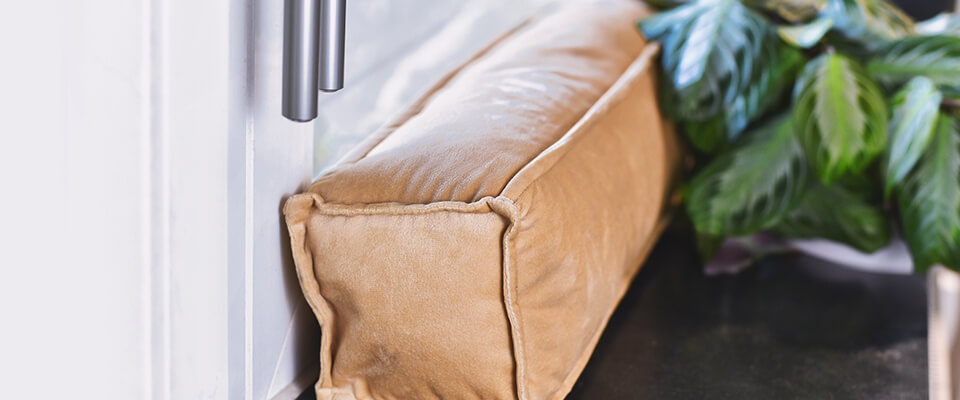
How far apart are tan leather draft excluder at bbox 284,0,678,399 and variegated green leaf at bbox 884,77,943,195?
377mm

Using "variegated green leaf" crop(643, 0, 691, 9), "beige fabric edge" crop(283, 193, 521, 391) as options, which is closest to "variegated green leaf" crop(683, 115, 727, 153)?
"variegated green leaf" crop(643, 0, 691, 9)

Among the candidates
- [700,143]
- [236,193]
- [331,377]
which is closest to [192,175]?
[236,193]

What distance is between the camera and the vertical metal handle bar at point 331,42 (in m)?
0.67

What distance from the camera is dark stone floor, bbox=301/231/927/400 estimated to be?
2.95ft

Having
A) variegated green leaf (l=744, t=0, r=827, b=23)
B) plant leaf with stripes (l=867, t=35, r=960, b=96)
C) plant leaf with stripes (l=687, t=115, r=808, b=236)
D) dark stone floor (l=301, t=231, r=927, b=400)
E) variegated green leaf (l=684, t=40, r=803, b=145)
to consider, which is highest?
variegated green leaf (l=744, t=0, r=827, b=23)

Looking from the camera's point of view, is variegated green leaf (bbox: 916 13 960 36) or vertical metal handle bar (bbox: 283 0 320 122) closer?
vertical metal handle bar (bbox: 283 0 320 122)

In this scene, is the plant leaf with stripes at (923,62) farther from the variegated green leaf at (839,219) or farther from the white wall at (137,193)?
the white wall at (137,193)

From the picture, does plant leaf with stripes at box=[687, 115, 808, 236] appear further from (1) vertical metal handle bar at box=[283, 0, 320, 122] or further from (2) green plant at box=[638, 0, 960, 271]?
(1) vertical metal handle bar at box=[283, 0, 320, 122]

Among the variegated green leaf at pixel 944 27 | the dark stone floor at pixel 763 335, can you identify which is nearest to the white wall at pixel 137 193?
the dark stone floor at pixel 763 335

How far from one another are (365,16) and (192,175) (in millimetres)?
369

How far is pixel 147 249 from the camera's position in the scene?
654mm

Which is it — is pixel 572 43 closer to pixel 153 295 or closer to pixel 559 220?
pixel 559 220

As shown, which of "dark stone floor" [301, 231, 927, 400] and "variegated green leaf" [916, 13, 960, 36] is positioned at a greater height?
"variegated green leaf" [916, 13, 960, 36]

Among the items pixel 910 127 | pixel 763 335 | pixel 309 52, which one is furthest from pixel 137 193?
pixel 910 127
